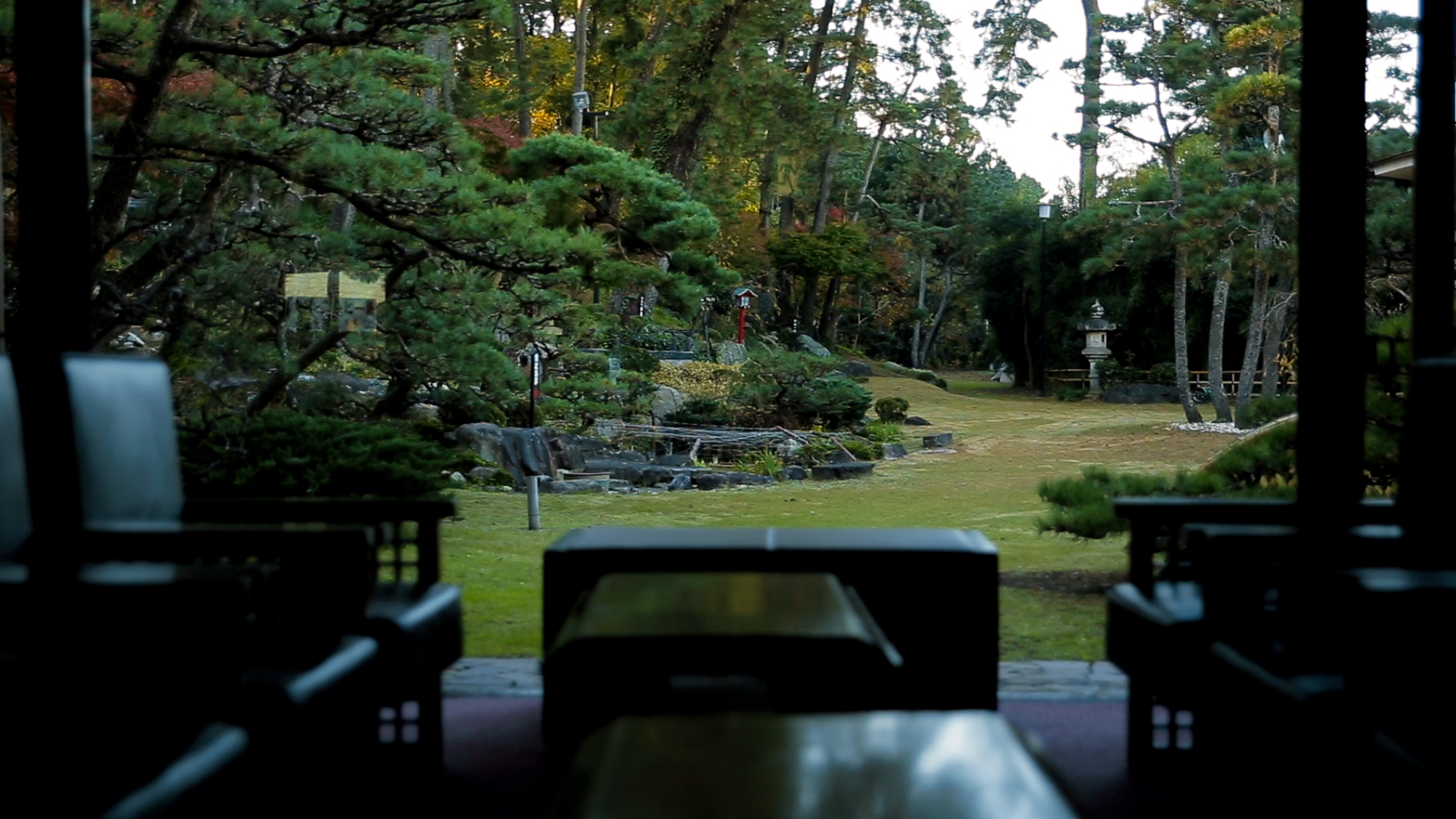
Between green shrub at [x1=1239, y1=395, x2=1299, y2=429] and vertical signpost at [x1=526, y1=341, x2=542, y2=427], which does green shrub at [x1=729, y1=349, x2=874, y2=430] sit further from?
green shrub at [x1=1239, y1=395, x2=1299, y2=429]

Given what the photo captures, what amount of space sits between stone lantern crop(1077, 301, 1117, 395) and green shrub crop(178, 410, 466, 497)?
531 inches

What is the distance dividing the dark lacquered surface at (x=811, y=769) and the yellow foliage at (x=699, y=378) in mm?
9843

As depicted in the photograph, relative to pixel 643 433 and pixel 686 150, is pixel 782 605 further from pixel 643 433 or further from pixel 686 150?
pixel 686 150

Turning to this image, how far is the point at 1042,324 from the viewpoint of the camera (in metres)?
18.0

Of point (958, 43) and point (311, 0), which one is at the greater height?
point (958, 43)

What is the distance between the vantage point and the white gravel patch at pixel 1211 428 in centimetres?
1213

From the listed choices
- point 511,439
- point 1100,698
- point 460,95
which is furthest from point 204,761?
point 460,95

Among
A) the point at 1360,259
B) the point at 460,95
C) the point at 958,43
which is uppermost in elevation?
the point at 958,43

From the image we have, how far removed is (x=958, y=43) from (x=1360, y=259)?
16725 mm

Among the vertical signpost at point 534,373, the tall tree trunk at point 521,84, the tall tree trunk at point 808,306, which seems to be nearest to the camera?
the vertical signpost at point 534,373

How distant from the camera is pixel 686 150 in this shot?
43.8 ft

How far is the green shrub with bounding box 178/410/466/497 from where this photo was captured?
16.1 ft

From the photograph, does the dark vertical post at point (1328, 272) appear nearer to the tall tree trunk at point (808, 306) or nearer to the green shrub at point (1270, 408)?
the green shrub at point (1270, 408)

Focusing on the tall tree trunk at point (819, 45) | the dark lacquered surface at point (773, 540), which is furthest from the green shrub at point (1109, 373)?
the dark lacquered surface at point (773, 540)
